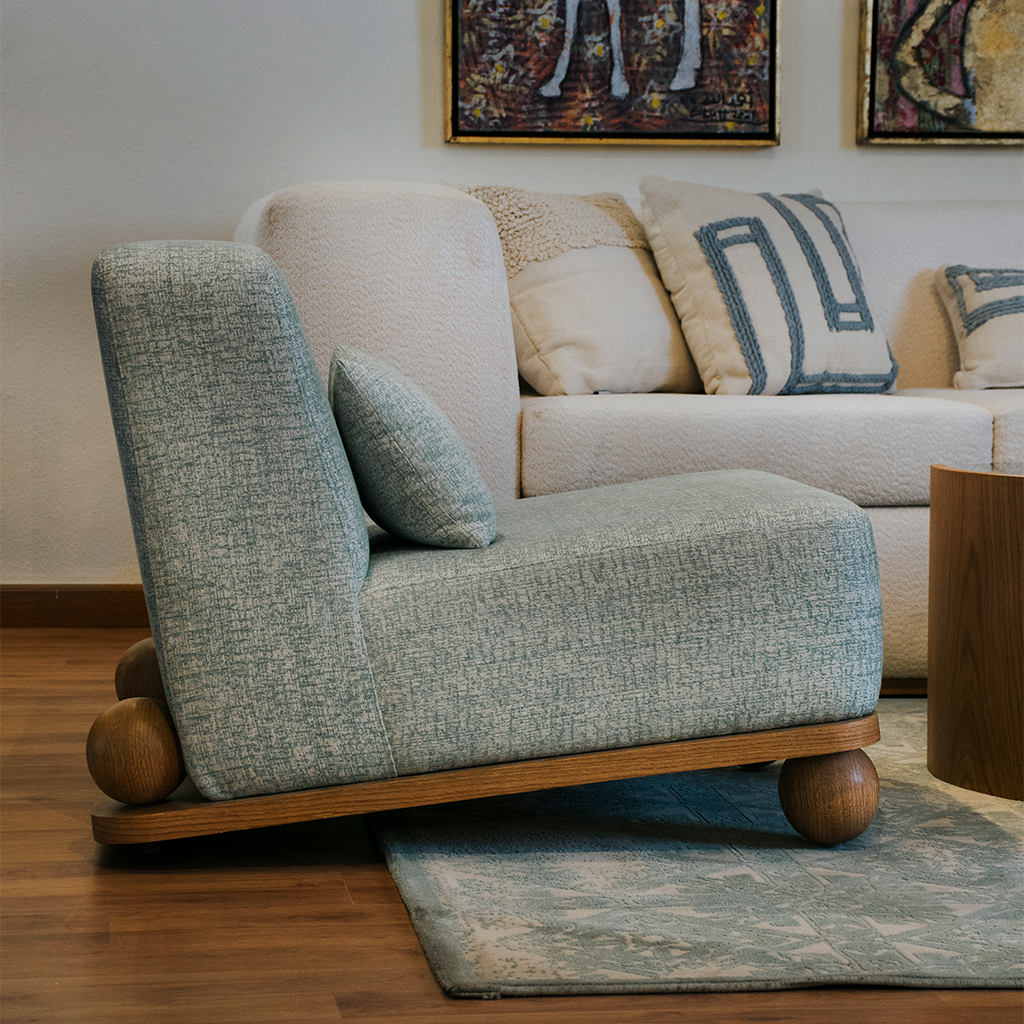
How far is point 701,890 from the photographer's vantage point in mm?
1186

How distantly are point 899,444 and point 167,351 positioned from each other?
51.0 inches

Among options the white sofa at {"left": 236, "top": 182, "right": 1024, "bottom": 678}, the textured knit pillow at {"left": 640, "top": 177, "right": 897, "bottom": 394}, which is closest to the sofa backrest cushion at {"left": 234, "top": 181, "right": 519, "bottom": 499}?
the white sofa at {"left": 236, "top": 182, "right": 1024, "bottom": 678}

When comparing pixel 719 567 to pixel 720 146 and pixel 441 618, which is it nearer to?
pixel 441 618

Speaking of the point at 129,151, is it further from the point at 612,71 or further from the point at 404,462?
the point at 404,462

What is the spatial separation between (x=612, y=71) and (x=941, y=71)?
870 millimetres

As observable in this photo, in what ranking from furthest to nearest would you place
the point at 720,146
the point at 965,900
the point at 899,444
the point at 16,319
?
the point at 720,146 < the point at 16,319 < the point at 899,444 < the point at 965,900

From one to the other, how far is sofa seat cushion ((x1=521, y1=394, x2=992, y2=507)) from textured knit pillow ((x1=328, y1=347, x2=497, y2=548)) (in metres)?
0.63

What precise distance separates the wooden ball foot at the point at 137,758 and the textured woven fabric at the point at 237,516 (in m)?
0.03

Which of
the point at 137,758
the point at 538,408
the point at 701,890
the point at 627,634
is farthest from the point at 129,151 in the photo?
the point at 701,890

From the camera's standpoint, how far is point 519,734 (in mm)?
1245

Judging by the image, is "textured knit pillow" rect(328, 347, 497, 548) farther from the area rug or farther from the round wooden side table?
the round wooden side table

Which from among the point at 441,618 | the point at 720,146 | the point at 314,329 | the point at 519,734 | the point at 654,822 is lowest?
the point at 654,822

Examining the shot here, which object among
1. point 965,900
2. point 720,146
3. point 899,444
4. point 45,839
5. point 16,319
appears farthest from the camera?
point 720,146

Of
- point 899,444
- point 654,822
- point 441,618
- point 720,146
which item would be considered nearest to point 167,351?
point 441,618
